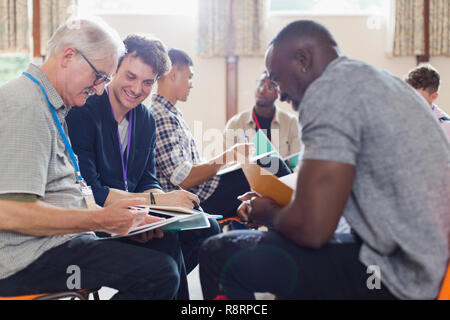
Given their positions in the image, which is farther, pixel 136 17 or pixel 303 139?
pixel 136 17

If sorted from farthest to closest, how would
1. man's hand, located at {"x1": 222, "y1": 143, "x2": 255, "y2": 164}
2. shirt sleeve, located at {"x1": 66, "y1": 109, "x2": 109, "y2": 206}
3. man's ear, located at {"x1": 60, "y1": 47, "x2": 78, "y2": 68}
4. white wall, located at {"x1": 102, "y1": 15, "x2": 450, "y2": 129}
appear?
white wall, located at {"x1": 102, "y1": 15, "x2": 450, "y2": 129} < man's hand, located at {"x1": 222, "y1": 143, "x2": 255, "y2": 164} < shirt sleeve, located at {"x1": 66, "y1": 109, "x2": 109, "y2": 206} < man's ear, located at {"x1": 60, "y1": 47, "x2": 78, "y2": 68}

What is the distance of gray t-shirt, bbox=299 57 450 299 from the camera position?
985mm

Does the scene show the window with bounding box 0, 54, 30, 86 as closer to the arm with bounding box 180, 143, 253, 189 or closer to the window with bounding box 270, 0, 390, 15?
the window with bounding box 270, 0, 390, 15

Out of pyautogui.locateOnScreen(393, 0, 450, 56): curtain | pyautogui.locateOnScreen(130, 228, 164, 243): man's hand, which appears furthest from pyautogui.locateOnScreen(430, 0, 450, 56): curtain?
pyautogui.locateOnScreen(130, 228, 164, 243): man's hand

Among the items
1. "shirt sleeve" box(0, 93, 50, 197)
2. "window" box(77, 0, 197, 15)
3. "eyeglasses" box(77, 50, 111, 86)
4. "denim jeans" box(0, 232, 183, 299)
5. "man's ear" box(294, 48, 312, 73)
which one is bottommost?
"denim jeans" box(0, 232, 183, 299)

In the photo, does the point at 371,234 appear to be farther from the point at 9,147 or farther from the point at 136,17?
the point at 136,17

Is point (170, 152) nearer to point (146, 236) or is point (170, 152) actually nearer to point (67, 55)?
point (146, 236)

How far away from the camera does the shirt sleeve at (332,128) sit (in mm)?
963

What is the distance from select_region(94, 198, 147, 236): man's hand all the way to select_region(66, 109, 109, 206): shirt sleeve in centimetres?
49

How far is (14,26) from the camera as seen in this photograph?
5355 mm
